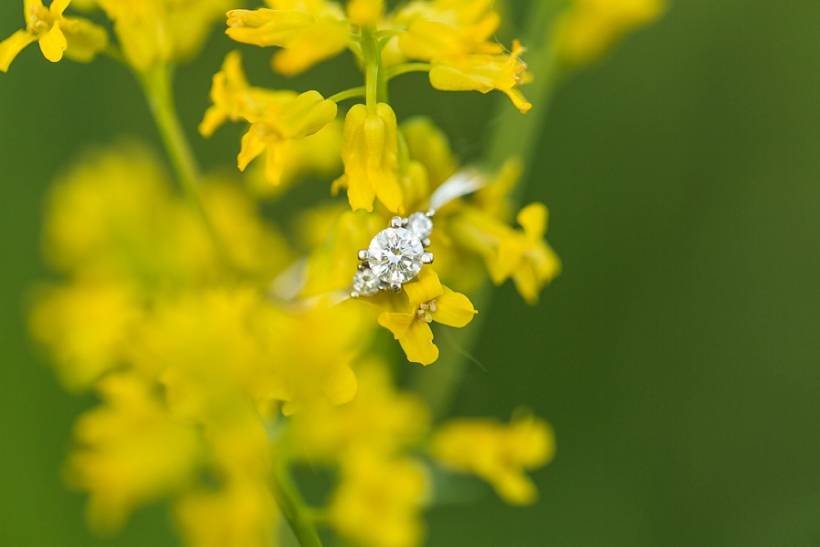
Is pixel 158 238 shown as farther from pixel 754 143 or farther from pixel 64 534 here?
pixel 754 143

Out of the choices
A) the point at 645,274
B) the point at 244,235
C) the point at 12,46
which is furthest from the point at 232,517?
the point at 645,274

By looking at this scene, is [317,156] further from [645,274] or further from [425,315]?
[645,274]

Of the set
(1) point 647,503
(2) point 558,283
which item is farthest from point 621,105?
(1) point 647,503

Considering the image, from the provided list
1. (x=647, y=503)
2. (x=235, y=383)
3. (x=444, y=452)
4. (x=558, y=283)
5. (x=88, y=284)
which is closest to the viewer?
(x=235, y=383)

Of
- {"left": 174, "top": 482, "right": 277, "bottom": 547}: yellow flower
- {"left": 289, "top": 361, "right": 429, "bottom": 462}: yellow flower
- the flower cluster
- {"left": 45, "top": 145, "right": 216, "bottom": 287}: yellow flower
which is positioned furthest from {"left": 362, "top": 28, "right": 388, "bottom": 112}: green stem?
{"left": 45, "top": 145, "right": 216, "bottom": 287}: yellow flower

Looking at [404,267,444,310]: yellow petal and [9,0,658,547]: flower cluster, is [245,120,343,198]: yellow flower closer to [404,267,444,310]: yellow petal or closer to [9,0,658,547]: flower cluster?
[9,0,658,547]: flower cluster

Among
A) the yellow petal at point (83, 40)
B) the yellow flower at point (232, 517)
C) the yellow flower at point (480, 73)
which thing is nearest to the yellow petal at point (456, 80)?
the yellow flower at point (480, 73)

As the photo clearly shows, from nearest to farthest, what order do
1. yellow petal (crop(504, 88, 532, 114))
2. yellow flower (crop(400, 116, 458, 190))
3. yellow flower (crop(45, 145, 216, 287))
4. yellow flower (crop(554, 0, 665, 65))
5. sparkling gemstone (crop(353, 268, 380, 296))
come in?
1. yellow petal (crop(504, 88, 532, 114))
2. sparkling gemstone (crop(353, 268, 380, 296))
3. yellow flower (crop(400, 116, 458, 190))
4. yellow flower (crop(554, 0, 665, 65))
5. yellow flower (crop(45, 145, 216, 287))
